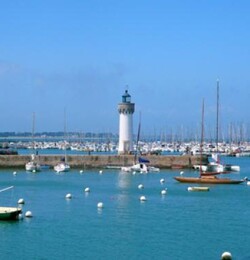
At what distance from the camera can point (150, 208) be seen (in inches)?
1630

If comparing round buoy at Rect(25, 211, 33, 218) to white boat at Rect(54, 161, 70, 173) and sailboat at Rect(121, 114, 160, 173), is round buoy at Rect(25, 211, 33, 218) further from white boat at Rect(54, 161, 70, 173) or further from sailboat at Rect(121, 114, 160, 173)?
sailboat at Rect(121, 114, 160, 173)

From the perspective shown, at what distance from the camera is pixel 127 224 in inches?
1374

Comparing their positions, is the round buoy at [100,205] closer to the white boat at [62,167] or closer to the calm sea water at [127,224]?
the calm sea water at [127,224]

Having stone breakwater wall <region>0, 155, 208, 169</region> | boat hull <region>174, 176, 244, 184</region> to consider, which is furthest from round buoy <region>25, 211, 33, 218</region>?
stone breakwater wall <region>0, 155, 208, 169</region>

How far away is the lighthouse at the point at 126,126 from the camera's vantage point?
7653 cm

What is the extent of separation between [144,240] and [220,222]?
6.64 metres

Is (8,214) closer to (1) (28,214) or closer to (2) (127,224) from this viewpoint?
(1) (28,214)

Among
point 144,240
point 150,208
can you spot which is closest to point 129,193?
point 150,208

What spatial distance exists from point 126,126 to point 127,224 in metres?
42.2

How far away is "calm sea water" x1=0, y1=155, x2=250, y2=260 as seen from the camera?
28688mm

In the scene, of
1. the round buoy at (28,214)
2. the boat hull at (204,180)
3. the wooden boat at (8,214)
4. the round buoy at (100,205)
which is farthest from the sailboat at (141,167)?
the wooden boat at (8,214)

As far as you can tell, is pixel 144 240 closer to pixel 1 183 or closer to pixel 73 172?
pixel 1 183

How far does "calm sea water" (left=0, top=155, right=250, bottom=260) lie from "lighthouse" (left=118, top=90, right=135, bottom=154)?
68.8ft

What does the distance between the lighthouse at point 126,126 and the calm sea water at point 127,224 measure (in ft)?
68.8
